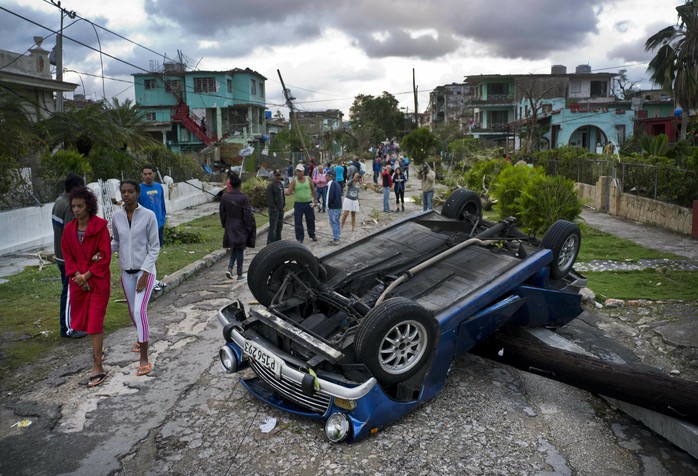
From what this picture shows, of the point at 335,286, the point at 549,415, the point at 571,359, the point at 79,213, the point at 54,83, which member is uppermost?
the point at 54,83

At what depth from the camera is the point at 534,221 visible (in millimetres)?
12867

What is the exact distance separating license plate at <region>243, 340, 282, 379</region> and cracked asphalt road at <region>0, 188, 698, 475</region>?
0.48m

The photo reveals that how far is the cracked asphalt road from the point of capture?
405 centimetres

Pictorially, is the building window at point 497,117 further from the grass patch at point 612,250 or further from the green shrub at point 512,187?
the grass patch at point 612,250

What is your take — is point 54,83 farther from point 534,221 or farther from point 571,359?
point 571,359

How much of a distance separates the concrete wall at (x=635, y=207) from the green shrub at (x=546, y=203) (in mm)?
2737

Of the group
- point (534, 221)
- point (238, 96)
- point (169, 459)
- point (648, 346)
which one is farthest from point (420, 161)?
point (169, 459)

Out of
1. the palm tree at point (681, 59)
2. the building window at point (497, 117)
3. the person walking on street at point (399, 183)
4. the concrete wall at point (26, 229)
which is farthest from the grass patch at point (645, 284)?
the building window at point (497, 117)

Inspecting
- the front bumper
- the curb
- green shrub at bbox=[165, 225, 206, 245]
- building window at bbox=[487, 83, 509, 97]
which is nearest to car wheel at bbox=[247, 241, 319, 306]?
the front bumper

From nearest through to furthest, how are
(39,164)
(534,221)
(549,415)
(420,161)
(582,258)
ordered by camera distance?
(549,415)
(582,258)
(534,221)
(39,164)
(420,161)

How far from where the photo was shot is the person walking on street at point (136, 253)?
5430 mm

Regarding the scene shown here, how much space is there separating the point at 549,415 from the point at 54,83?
68.9ft

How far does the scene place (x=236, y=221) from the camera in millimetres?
9148

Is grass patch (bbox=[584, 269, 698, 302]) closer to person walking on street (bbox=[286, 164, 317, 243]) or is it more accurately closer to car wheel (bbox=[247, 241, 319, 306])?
car wheel (bbox=[247, 241, 319, 306])
